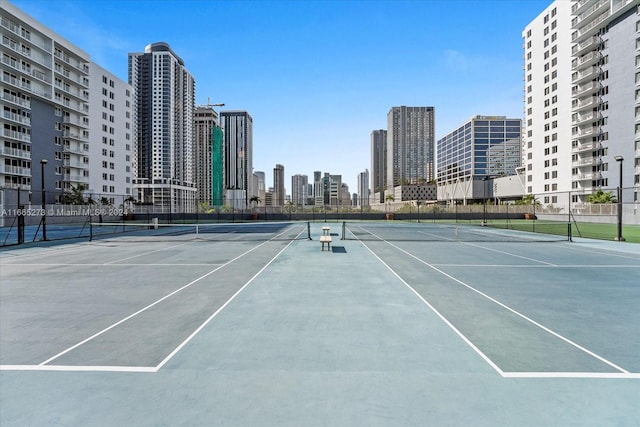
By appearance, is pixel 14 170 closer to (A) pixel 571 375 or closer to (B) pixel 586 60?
(A) pixel 571 375

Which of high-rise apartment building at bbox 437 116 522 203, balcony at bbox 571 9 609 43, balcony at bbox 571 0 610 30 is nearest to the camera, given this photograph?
balcony at bbox 571 0 610 30

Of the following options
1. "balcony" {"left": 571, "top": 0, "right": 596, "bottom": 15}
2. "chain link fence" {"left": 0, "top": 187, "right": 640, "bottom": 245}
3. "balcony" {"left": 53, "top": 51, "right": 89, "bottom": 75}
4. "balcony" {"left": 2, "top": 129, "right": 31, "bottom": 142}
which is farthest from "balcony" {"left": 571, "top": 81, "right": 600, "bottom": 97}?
"balcony" {"left": 2, "top": 129, "right": 31, "bottom": 142}

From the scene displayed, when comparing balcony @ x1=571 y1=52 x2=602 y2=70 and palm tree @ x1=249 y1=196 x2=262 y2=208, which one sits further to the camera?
balcony @ x1=571 y1=52 x2=602 y2=70

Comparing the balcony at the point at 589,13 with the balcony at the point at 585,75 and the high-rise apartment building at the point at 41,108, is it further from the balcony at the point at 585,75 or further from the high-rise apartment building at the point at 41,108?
the high-rise apartment building at the point at 41,108

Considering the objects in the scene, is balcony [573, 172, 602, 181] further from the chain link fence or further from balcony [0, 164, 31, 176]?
balcony [0, 164, 31, 176]

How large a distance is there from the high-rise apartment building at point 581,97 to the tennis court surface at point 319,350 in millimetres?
50308

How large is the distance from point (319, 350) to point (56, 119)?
76.7 meters

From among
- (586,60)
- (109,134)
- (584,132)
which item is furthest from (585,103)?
(109,134)

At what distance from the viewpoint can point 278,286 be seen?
9.00m

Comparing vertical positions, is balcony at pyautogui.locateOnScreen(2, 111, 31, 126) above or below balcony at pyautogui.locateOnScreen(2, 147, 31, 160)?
above

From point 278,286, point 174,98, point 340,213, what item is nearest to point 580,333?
point 278,286

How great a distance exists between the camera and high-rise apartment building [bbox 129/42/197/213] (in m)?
169

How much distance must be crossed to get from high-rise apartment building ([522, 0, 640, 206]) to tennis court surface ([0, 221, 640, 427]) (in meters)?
50.3

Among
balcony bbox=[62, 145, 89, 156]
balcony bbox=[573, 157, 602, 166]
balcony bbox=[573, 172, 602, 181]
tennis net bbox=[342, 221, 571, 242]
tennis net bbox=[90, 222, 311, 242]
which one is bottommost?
tennis net bbox=[342, 221, 571, 242]
